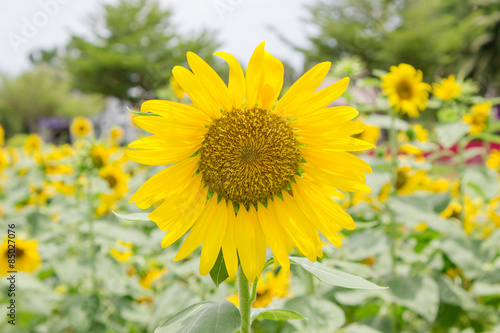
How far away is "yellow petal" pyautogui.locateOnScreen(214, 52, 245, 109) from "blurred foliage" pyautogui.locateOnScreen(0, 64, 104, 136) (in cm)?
3457

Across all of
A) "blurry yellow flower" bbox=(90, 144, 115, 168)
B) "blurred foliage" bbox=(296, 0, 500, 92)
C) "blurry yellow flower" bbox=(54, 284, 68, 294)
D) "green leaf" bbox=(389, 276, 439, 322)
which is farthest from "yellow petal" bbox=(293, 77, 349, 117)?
"blurred foliage" bbox=(296, 0, 500, 92)

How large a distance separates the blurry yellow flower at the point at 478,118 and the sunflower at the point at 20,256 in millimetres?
2750

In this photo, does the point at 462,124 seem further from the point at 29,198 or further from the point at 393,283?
the point at 29,198

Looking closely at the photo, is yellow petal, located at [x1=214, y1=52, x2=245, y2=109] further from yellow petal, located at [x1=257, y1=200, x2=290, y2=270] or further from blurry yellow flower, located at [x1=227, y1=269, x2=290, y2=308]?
blurry yellow flower, located at [x1=227, y1=269, x2=290, y2=308]

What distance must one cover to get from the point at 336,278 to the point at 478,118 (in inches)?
87.9

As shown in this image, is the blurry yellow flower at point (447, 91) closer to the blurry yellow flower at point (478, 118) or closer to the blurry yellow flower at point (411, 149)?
the blurry yellow flower at point (478, 118)

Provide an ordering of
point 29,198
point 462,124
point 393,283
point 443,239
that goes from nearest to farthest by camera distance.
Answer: point 393,283 < point 443,239 < point 462,124 < point 29,198

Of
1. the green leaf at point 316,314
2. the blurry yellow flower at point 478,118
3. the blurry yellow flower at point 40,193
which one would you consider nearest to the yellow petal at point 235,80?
the green leaf at point 316,314

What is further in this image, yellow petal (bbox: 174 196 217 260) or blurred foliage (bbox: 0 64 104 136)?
blurred foliage (bbox: 0 64 104 136)

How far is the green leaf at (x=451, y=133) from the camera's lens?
200 cm

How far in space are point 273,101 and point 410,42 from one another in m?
24.9

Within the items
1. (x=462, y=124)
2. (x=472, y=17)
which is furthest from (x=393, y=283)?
(x=472, y=17)

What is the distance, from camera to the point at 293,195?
930mm

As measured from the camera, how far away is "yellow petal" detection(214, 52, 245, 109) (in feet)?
2.70
